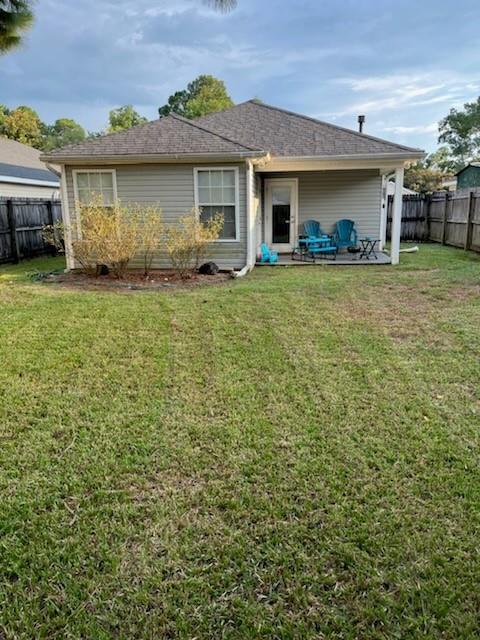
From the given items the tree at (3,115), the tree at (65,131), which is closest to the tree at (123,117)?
the tree at (3,115)

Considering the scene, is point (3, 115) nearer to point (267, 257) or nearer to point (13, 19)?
point (13, 19)

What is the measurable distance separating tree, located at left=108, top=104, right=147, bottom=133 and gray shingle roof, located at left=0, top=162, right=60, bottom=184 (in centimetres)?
2850

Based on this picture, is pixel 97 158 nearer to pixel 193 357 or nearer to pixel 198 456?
pixel 193 357

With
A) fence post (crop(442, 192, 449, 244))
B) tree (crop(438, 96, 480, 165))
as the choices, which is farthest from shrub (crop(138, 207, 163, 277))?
tree (crop(438, 96, 480, 165))

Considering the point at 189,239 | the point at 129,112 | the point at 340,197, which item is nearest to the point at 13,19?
the point at 189,239

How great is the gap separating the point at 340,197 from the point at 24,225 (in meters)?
8.73

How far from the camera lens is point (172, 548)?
218 cm

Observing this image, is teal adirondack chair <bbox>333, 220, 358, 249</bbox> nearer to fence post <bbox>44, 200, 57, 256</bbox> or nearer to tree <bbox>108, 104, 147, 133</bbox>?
fence post <bbox>44, 200, 57, 256</bbox>

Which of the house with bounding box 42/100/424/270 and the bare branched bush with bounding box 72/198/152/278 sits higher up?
the house with bounding box 42/100/424/270

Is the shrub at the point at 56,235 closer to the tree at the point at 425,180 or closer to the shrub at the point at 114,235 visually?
the shrub at the point at 114,235

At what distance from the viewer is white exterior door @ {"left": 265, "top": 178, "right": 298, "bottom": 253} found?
12.7m

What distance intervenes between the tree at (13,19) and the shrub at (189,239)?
4030 millimetres

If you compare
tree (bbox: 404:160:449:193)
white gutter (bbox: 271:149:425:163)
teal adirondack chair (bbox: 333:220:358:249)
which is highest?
tree (bbox: 404:160:449:193)

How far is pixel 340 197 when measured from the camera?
1279 cm
